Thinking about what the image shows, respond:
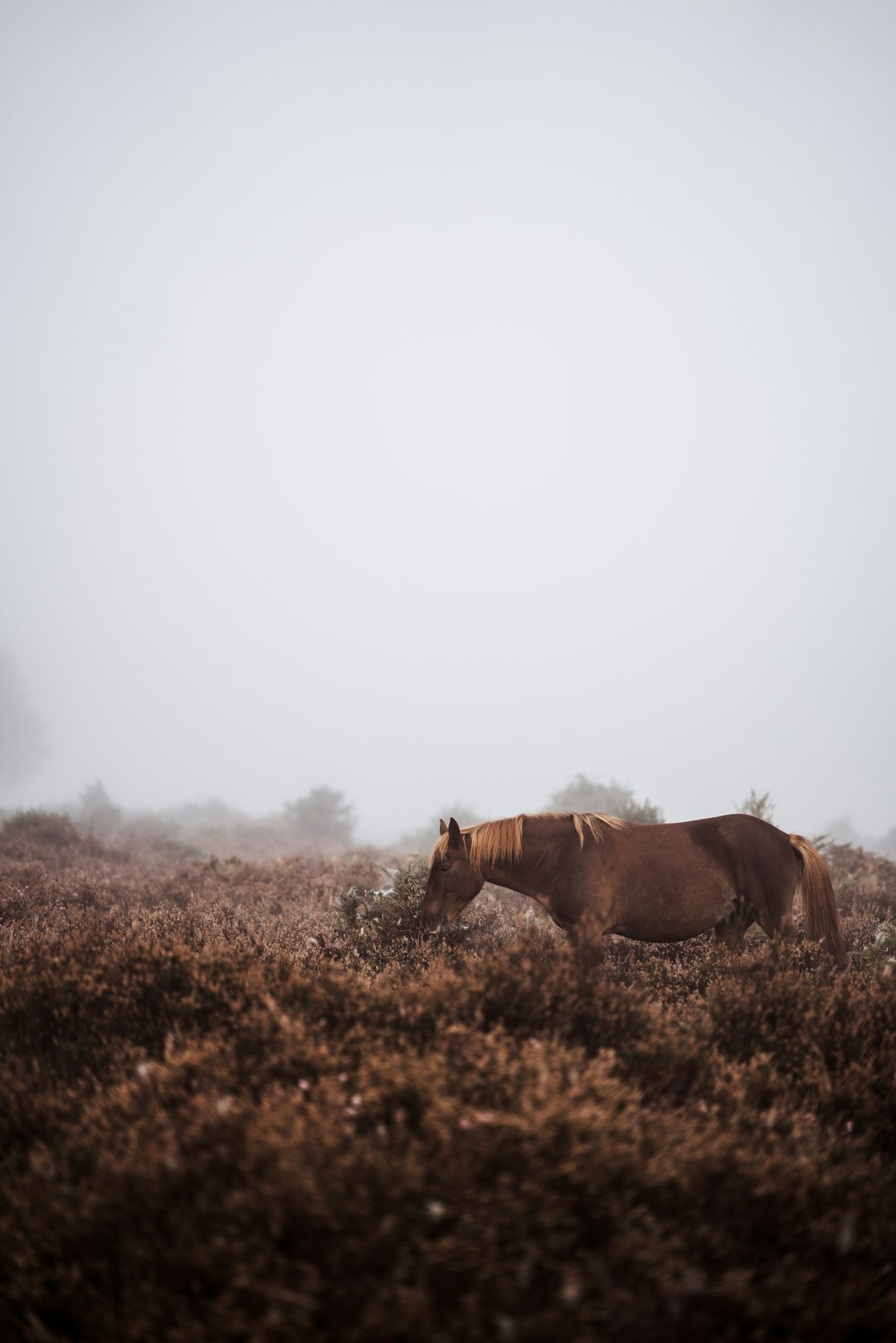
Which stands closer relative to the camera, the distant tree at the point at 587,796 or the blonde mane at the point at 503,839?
the blonde mane at the point at 503,839

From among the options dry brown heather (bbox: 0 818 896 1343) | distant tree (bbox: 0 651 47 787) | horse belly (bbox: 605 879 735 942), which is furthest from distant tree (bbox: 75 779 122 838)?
dry brown heather (bbox: 0 818 896 1343)

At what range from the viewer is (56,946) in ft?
16.3

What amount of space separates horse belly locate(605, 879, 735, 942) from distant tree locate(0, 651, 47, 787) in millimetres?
50719

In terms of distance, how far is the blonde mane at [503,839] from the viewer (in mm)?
6180

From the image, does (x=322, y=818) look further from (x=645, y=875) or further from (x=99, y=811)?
(x=645, y=875)

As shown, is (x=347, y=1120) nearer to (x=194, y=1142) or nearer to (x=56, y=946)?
(x=194, y=1142)

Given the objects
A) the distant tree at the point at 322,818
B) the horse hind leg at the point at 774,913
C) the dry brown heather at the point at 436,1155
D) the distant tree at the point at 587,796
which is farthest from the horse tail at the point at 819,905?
the distant tree at the point at 322,818

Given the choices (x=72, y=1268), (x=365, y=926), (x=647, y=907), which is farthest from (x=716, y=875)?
(x=72, y=1268)

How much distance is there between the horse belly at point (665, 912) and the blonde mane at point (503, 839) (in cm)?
65

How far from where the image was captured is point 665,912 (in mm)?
5898

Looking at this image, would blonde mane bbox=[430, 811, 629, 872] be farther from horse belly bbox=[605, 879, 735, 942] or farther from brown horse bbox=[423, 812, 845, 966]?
horse belly bbox=[605, 879, 735, 942]

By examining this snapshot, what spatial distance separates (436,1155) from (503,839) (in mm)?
4102

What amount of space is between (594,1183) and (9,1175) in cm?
225

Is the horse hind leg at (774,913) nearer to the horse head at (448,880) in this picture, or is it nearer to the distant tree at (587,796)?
the horse head at (448,880)
